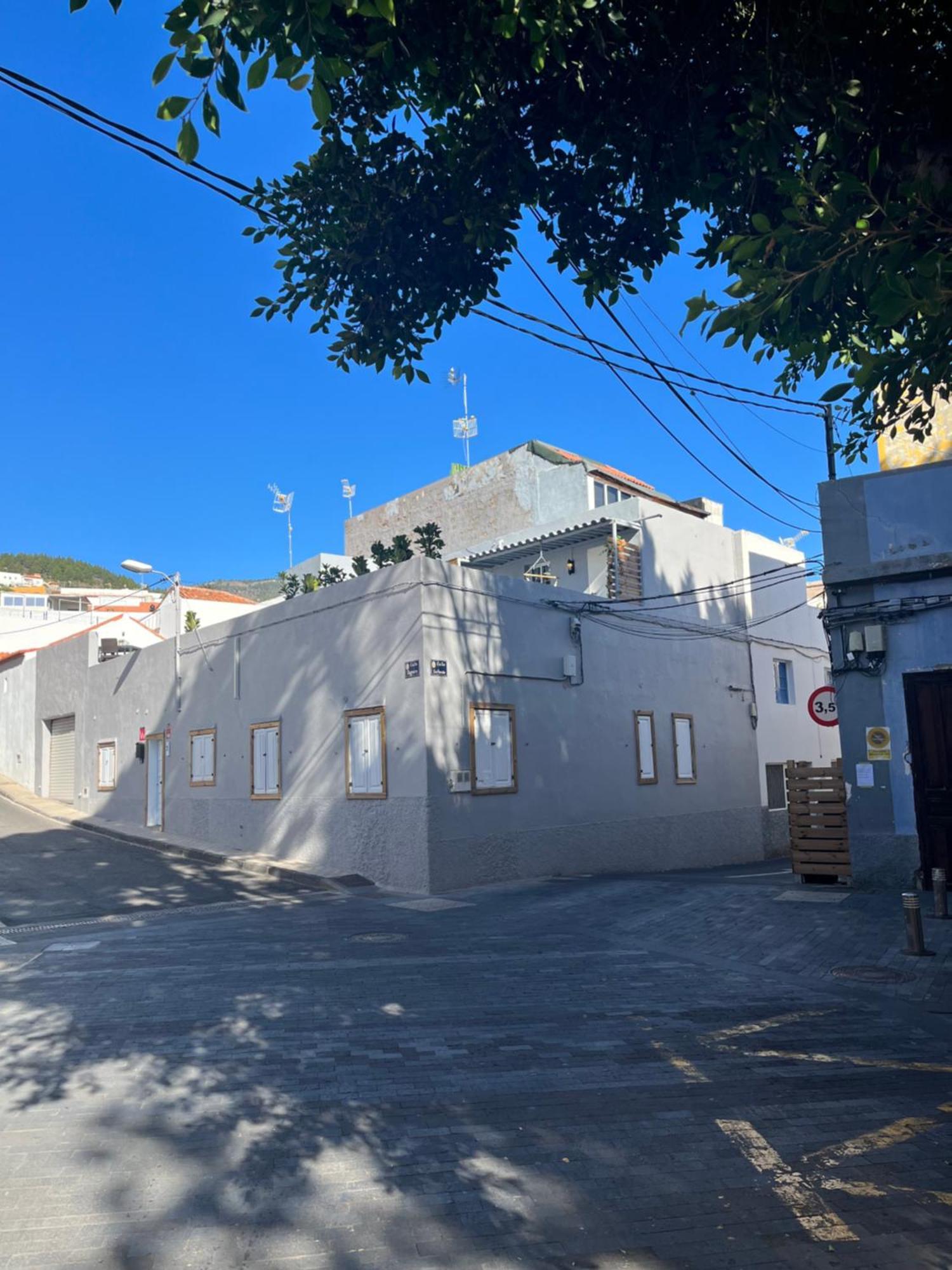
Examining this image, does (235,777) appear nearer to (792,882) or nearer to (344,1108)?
(792,882)

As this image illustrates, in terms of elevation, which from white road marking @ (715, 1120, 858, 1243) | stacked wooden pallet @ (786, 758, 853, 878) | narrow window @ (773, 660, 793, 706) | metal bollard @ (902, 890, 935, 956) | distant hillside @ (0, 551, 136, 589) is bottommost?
white road marking @ (715, 1120, 858, 1243)

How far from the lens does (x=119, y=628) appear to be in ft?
119

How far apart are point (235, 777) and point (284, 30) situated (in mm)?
15325

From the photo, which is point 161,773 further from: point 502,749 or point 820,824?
point 820,824

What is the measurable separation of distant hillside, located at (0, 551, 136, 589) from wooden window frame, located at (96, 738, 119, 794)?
220ft

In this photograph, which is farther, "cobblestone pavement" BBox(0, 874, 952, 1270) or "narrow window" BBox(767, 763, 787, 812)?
"narrow window" BBox(767, 763, 787, 812)

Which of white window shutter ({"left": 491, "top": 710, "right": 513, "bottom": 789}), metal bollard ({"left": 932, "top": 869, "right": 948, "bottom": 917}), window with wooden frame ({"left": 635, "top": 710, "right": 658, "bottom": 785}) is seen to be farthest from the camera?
window with wooden frame ({"left": 635, "top": 710, "right": 658, "bottom": 785})

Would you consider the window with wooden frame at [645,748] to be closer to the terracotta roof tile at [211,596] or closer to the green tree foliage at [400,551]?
the green tree foliage at [400,551]

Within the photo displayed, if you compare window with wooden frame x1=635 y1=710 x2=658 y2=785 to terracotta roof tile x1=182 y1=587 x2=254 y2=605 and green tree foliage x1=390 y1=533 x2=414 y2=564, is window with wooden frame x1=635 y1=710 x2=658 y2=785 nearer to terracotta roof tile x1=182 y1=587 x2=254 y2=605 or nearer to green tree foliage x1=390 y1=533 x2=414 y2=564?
green tree foliage x1=390 y1=533 x2=414 y2=564

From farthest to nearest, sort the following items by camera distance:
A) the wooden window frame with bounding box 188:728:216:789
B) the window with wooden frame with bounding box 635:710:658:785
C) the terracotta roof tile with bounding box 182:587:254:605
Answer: the terracotta roof tile with bounding box 182:587:254:605 < the wooden window frame with bounding box 188:728:216:789 < the window with wooden frame with bounding box 635:710:658:785

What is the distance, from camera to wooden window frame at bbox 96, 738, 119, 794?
2489cm

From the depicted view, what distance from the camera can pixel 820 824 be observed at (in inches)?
544

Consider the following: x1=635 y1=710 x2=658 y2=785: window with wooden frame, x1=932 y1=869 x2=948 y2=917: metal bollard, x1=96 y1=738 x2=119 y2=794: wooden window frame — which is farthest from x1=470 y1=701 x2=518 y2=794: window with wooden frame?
x1=96 y1=738 x2=119 y2=794: wooden window frame

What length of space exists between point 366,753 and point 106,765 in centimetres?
1342
